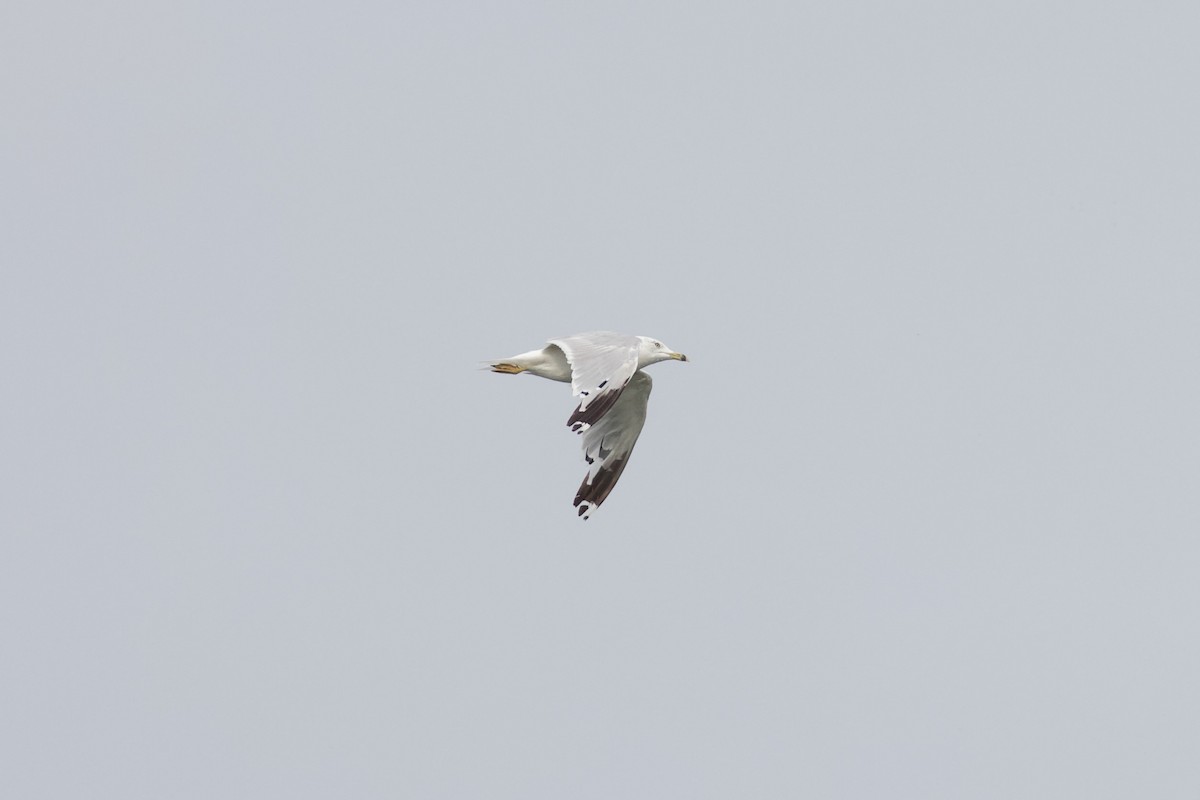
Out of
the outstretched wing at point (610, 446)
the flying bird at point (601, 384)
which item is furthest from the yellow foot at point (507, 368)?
the outstretched wing at point (610, 446)

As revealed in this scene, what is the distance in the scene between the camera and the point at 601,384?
22094 millimetres

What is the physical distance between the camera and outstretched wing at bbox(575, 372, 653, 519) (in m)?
26.1

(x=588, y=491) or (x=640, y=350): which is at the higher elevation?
(x=640, y=350)

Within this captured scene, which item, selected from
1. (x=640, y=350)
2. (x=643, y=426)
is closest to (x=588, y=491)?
(x=643, y=426)

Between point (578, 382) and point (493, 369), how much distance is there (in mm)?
3060

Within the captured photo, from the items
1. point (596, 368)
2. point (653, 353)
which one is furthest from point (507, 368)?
point (596, 368)

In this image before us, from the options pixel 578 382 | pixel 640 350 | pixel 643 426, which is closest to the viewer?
pixel 578 382

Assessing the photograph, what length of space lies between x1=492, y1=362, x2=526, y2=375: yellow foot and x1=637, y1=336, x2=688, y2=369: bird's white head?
5.07ft

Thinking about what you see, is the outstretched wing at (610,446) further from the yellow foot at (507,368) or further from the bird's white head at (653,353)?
the yellow foot at (507,368)

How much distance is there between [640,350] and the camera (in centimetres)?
2402

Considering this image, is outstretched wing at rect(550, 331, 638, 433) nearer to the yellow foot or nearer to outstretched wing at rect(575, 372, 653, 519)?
the yellow foot

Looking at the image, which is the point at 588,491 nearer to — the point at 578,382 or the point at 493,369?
the point at 493,369

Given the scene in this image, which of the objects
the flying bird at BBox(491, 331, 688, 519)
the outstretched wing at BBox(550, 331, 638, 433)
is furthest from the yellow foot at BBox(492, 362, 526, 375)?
the outstretched wing at BBox(550, 331, 638, 433)

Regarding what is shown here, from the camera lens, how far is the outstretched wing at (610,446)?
26062mm
